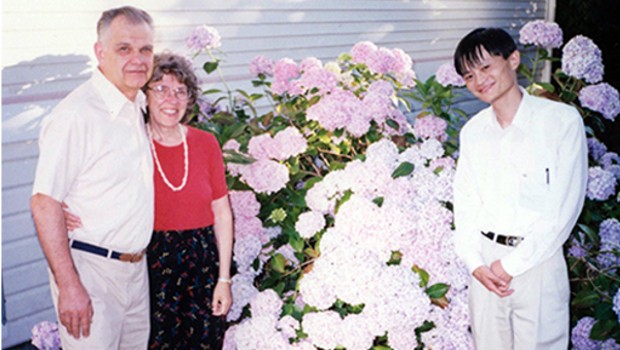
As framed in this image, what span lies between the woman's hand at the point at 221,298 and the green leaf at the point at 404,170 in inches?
32.5

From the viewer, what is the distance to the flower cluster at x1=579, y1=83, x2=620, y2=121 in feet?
10.6

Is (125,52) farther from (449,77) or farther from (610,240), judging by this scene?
(610,240)

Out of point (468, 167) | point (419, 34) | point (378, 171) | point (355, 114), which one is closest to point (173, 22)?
point (355, 114)

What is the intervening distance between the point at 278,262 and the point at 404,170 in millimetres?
655

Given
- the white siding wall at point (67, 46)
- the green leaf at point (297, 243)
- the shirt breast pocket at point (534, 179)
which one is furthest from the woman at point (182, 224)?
the white siding wall at point (67, 46)

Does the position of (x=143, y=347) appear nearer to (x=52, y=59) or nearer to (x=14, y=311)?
(x=14, y=311)

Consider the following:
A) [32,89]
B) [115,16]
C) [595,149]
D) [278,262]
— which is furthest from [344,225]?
[32,89]

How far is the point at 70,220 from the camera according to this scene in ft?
6.99

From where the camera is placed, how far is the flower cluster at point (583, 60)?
3.22m

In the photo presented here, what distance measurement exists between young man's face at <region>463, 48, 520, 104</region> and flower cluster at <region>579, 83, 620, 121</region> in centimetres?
104

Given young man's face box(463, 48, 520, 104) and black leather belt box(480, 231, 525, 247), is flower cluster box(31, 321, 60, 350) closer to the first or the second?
black leather belt box(480, 231, 525, 247)

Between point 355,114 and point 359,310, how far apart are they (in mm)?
880

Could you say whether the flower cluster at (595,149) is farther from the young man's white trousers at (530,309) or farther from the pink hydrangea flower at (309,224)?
the pink hydrangea flower at (309,224)

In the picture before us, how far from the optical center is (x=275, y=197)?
3.10m
